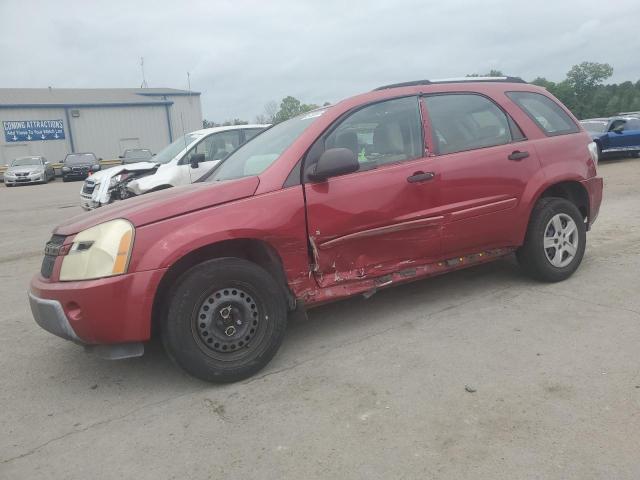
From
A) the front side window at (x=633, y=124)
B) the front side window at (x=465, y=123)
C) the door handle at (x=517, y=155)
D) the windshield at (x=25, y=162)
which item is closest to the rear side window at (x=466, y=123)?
the front side window at (x=465, y=123)

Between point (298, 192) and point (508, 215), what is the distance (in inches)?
73.6

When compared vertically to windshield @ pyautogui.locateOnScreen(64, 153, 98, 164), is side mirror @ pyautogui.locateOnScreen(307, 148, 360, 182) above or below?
below

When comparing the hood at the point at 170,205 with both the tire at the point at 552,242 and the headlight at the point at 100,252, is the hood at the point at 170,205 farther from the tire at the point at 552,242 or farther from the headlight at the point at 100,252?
the tire at the point at 552,242

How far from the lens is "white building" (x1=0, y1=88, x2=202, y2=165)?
36656 mm

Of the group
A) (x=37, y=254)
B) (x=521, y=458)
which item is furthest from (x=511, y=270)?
(x=37, y=254)

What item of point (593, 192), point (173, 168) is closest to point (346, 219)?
point (593, 192)

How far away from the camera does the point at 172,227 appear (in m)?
3.21

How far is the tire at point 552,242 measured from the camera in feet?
15.1

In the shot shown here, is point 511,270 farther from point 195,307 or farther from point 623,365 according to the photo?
point 195,307

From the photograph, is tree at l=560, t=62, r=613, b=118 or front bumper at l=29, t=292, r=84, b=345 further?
tree at l=560, t=62, r=613, b=118

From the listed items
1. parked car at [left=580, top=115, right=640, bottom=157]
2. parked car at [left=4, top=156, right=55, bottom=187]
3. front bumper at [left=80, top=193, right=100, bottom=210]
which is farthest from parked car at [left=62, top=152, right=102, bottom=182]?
parked car at [left=580, top=115, right=640, bottom=157]

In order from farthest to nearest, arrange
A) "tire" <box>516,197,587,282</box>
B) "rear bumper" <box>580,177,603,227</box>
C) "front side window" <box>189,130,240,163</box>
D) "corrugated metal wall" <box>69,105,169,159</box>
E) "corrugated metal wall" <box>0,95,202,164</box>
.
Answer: "corrugated metal wall" <box>69,105,169,159</box>, "corrugated metal wall" <box>0,95,202,164</box>, "front side window" <box>189,130,240,163</box>, "rear bumper" <box>580,177,603,227</box>, "tire" <box>516,197,587,282</box>

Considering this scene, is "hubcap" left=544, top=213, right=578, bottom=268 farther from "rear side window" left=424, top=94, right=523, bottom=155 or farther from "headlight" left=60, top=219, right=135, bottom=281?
"headlight" left=60, top=219, right=135, bottom=281

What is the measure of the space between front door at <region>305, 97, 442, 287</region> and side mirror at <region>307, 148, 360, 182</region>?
0.08 meters
